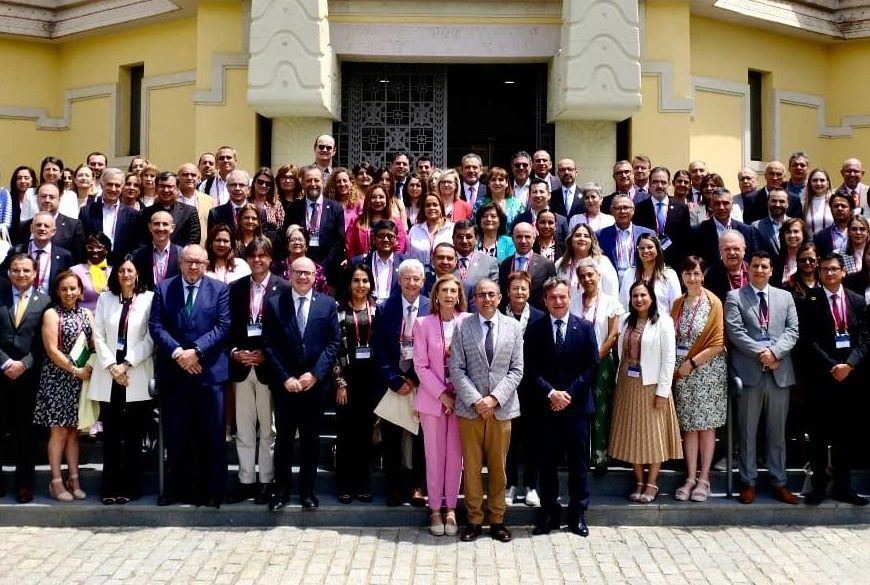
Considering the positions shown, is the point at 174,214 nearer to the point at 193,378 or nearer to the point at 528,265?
the point at 193,378

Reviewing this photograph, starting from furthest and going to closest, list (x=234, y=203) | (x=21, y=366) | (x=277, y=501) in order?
(x=234, y=203), (x=21, y=366), (x=277, y=501)

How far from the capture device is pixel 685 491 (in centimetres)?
721

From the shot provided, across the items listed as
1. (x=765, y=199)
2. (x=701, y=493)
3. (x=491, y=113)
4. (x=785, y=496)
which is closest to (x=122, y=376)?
(x=701, y=493)

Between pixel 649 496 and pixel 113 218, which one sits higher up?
pixel 113 218

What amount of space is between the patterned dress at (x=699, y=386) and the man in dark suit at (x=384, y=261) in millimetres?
2410

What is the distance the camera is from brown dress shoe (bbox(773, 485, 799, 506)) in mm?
7184

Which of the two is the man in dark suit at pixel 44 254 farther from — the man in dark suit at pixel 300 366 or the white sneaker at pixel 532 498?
the white sneaker at pixel 532 498

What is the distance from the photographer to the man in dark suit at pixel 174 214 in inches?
328

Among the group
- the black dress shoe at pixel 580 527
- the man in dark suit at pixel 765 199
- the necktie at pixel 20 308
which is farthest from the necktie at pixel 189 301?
the man in dark suit at pixel 765 199

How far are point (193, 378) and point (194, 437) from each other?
1.64 feet

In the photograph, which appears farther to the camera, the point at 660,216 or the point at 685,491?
the point at 660,216

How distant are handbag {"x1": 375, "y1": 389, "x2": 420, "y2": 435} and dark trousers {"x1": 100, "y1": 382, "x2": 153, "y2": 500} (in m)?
1.95

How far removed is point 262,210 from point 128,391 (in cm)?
225

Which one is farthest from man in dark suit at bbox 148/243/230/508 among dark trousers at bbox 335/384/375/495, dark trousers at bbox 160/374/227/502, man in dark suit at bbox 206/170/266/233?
man in dark suit at bbox 206/170/266/233
